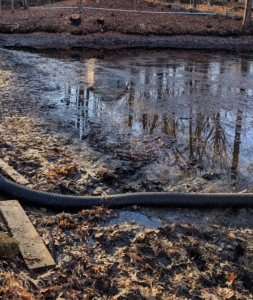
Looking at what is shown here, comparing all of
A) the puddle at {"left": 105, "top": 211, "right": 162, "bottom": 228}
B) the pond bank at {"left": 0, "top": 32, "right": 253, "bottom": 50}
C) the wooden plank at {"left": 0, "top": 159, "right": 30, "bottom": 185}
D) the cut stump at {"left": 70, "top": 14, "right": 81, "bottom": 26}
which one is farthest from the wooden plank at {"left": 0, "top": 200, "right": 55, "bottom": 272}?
the cut stump at {"left": 70, "top": 14, "right": 81, "bottom": 26}

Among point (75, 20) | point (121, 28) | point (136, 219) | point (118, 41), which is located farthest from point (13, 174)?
point (121, 28)

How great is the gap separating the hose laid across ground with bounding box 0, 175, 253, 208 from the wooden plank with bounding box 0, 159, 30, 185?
24 centimetres

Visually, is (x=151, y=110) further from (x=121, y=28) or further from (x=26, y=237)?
(x=121, y=28)

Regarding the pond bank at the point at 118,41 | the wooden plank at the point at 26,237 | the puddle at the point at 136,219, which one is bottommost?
the puddle at the point at 136,219

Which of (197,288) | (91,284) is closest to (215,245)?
(197,288)

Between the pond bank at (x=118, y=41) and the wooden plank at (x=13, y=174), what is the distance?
1705 cm

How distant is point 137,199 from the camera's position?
5.45 meters

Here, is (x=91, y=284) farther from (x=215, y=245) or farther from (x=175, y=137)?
(x=175, y=137)

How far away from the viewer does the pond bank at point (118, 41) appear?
75.4 feet

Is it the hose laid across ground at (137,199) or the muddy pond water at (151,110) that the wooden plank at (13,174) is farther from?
the muddy pond water at (151,110)

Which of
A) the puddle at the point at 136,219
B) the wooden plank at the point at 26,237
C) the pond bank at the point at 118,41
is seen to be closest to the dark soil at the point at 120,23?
the pond bank at the point at 118,41

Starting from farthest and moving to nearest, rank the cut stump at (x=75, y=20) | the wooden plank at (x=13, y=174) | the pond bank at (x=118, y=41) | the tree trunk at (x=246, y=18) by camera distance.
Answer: the tree trunk at (x=246, y=18)
the cut stump at (x=75, y=20)
the pond bank at (x=118, y=41)
the wooden plank at (x=13, y=174)

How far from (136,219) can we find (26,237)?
153 cm

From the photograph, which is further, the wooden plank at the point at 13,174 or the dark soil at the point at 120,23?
the dark soil at the point at 120,23
